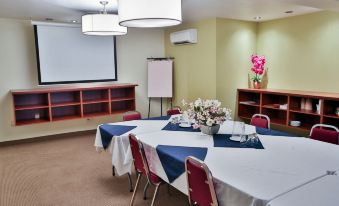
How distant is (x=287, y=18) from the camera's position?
532 cm

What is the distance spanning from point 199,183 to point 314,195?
73 cm

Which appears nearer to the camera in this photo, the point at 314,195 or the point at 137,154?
the point at 314,195

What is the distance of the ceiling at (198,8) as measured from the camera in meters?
3.89

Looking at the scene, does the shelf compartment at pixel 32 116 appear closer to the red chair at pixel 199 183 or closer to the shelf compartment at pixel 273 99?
the red chair at pixel 199 183

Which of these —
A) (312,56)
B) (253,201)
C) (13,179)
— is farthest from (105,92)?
(253,201)

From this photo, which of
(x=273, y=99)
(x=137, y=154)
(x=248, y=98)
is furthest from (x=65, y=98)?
(x=273, y=99)

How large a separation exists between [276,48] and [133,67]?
127 inches

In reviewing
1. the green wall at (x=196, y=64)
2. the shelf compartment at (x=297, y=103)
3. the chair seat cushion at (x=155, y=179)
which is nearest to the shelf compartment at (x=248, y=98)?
the green wall at (x=196, y=64)

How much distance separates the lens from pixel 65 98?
18.8 feet

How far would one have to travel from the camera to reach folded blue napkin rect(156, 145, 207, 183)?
7.47 feet

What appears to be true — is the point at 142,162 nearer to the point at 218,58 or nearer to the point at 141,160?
the point at 141,160

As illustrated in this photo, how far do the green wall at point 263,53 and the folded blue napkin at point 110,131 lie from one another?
2627 mm

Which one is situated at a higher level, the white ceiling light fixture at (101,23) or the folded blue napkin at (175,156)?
the white ceiling light fixture at (101,23)

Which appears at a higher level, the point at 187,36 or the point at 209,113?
the point at 187,36
